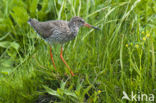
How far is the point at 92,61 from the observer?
13.0 ft

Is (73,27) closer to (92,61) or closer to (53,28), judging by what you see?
(53,28)

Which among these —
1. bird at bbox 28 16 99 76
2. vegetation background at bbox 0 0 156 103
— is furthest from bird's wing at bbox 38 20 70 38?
vegetation background at bbox 0 0 156 103

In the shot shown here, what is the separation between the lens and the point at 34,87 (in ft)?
12.1

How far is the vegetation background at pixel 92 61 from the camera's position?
335cm

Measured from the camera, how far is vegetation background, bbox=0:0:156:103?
3.35 metres

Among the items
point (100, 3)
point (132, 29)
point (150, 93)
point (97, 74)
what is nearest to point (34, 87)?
point (97, 74)

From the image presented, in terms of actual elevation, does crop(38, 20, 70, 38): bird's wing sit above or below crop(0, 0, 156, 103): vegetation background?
above

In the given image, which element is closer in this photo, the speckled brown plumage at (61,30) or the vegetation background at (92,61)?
the vegetation background at (92,61)

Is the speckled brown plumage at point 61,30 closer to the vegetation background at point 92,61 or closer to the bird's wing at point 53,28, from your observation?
the bird's wing at point 53,28

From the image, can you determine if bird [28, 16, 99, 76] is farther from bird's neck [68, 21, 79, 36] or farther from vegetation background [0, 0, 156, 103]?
vegetation background [0, 0, 156, 103]

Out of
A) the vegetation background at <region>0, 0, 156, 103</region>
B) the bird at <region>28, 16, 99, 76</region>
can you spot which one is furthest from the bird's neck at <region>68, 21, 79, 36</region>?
the vegetation background at <region>0, 0, 156, 103</region>

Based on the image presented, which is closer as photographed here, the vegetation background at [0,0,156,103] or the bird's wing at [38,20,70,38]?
the vegetation background at [0,0,156,103]

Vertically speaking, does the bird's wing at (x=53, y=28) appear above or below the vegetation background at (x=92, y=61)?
above

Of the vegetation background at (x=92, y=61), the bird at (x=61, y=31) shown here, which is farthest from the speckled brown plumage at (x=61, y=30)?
the vegetation background at (x=92, y=61)
